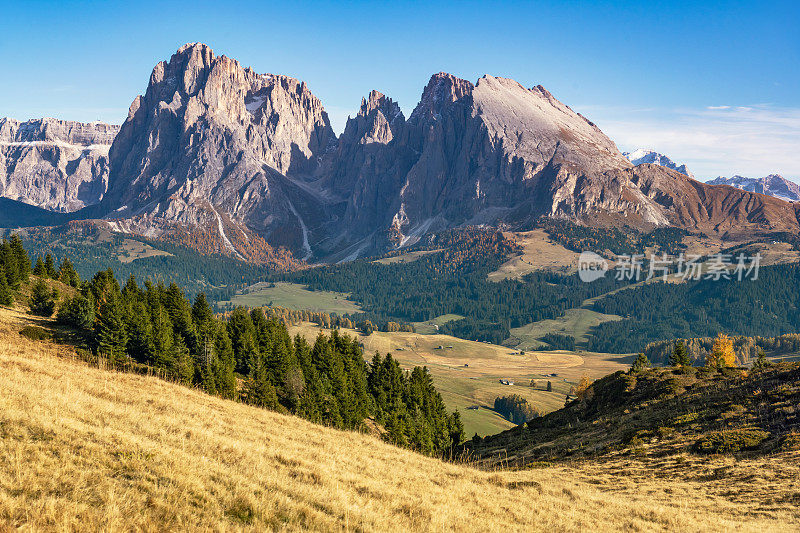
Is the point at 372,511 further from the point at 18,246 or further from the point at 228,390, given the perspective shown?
the point at 18,246

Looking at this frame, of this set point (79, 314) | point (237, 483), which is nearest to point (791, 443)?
point (237, 483)

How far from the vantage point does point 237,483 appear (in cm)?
1720

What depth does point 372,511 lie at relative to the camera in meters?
17.7

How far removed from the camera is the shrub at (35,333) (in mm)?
52969

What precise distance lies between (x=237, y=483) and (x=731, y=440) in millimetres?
44607

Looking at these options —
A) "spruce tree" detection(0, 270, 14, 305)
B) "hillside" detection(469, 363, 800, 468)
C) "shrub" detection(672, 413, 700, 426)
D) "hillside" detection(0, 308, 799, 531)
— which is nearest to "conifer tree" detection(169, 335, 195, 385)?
"hillside" detection(0, 308, 799, 531)

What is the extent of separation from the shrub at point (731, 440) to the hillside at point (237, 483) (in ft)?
34.8

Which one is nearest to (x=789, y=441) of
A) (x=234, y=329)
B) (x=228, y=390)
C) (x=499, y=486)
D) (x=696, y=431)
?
(x=696, y=431)

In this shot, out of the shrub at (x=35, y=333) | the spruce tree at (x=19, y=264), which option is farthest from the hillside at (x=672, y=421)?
the spruce tree at (x=19, y=264)

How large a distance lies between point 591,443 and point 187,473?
5072cm

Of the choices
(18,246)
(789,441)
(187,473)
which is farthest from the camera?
(18,246)

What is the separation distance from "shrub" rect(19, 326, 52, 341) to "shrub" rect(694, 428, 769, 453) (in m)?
67.7

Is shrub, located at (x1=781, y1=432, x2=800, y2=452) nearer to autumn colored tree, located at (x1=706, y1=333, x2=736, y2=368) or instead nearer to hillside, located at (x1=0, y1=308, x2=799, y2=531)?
hillside, located at (x1=0, y1=308, x2=799, y2=531)

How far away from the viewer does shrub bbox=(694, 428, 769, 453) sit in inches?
1665
